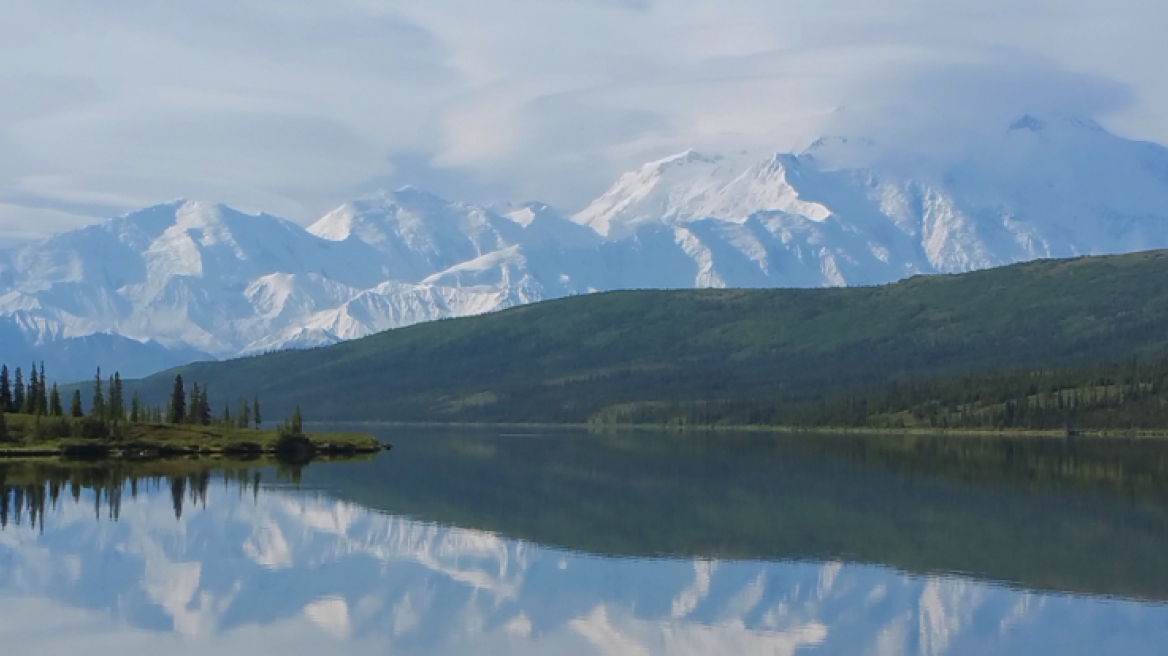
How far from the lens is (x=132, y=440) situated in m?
144

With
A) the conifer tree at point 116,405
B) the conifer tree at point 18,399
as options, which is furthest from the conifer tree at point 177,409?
the conifer tree at point 18,399

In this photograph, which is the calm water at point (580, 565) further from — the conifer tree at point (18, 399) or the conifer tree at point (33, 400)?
the conifer tree at point (18, 399)

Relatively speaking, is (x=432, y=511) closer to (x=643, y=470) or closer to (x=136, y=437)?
(x=643, y=470)

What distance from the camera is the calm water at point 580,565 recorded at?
48562 mm

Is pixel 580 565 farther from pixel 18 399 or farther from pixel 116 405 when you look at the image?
pixel 18 399

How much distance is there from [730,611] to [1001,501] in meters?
45.1

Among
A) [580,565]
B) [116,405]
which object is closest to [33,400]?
[116,405]

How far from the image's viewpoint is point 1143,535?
74375 millimetres

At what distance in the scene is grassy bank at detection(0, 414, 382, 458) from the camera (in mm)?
136875

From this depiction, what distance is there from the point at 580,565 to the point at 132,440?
292ft

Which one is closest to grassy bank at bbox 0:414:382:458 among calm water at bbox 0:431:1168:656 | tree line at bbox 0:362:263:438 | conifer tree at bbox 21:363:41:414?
Answer: tree line at bbox 0:362:263:438

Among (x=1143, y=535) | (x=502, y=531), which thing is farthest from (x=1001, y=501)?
(x=502, y=531)

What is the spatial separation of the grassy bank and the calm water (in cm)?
2019

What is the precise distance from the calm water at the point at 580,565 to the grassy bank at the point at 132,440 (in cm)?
2019
